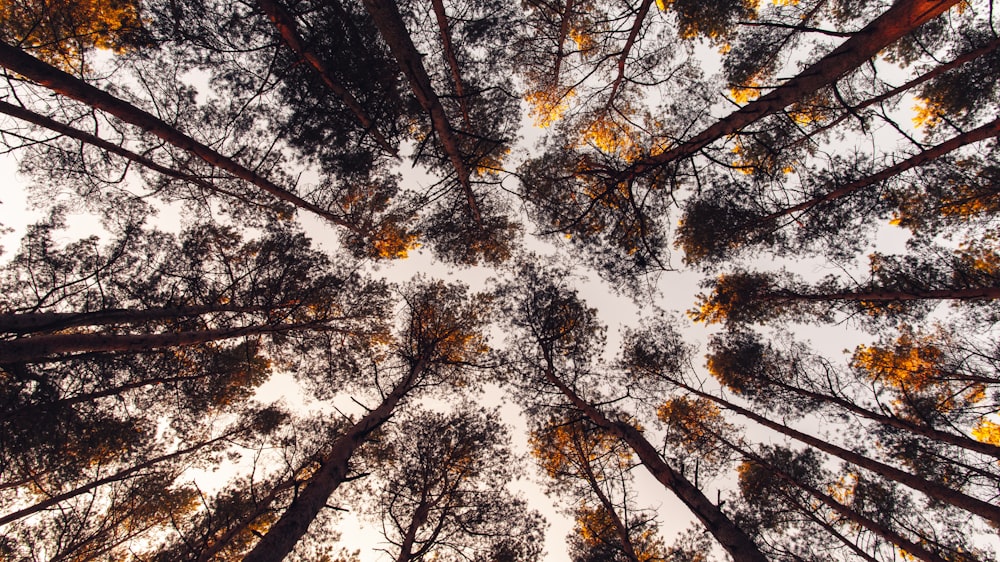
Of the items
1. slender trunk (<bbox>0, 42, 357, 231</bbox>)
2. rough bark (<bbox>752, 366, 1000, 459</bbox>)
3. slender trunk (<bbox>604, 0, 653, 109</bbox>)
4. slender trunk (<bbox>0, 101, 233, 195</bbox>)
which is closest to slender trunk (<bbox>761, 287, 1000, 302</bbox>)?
rough bark (<bbox>752, 366, 1000, 459</bbox>)

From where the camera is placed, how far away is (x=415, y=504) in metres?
8.69

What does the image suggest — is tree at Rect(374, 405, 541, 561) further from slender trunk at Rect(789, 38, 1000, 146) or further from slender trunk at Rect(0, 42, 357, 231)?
slender trunk at Rect(789, 38, 1000, 146)

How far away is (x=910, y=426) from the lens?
6.71 m

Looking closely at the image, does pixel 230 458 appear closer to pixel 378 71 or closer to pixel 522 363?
pixel 522 363

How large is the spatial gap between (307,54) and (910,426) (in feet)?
40.6

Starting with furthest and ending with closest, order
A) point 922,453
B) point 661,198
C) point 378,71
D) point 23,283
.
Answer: point 922,453 < point 661,198 < point 23,283 < point 378,71

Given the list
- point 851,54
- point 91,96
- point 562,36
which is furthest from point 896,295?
point 91,96

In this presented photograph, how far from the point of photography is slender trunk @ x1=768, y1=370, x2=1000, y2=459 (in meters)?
6.21

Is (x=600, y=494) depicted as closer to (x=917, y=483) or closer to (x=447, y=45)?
(x=917, y=483)

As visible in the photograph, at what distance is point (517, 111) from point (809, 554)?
42.0 feet

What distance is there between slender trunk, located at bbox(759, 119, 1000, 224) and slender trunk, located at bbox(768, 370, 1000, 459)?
4301 mm

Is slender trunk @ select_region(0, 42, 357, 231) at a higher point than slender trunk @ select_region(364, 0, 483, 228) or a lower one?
lower

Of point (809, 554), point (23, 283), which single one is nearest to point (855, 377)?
point (809, 554)

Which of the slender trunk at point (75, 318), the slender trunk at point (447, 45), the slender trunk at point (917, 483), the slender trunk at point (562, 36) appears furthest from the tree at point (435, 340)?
the slender trunk at point (917, 483)
